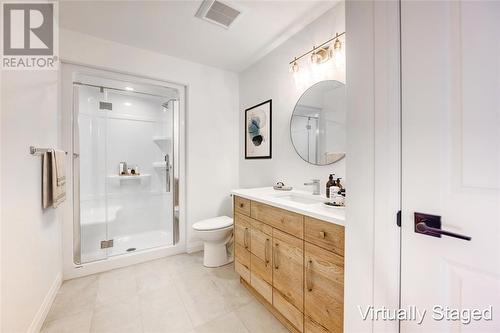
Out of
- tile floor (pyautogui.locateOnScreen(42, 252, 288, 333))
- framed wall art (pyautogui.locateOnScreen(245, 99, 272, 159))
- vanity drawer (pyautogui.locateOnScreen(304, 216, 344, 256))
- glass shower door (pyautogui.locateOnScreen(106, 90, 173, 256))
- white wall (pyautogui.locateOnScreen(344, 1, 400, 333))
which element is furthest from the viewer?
glass shower door (pyautogui.locateOnScreen(106, 90, 173, 256))

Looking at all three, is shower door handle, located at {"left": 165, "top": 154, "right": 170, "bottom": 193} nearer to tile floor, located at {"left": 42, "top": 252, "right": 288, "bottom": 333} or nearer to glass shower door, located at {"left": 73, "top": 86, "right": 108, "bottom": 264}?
glass shower door, located at {"left": 73, "top": 86, "right": 108, "bottom": 264}

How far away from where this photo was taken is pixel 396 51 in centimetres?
87

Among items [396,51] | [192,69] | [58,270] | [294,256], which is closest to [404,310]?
[294,256]

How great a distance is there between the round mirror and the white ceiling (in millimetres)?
693

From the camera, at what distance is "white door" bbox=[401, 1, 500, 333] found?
0.69 meters

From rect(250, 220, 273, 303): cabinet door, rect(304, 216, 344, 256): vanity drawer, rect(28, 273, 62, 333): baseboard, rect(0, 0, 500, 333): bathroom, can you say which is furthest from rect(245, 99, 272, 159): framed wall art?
rect(28, 273, 62, 333): baseboard

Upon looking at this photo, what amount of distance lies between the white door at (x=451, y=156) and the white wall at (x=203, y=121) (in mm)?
2361

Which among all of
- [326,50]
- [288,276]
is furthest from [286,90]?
[288,276]

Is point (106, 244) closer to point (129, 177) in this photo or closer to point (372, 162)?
point (129, 177)

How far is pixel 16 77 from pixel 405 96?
2105 millimetres

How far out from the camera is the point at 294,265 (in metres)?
1.35

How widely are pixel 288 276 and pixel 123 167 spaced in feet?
8.35

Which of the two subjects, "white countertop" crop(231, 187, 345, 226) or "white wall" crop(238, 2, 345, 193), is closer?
"white countertop" crop(231, 187, 345, 226)

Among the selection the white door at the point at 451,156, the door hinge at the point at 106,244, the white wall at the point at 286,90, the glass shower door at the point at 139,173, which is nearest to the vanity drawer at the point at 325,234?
the white door at the point at 451,156
